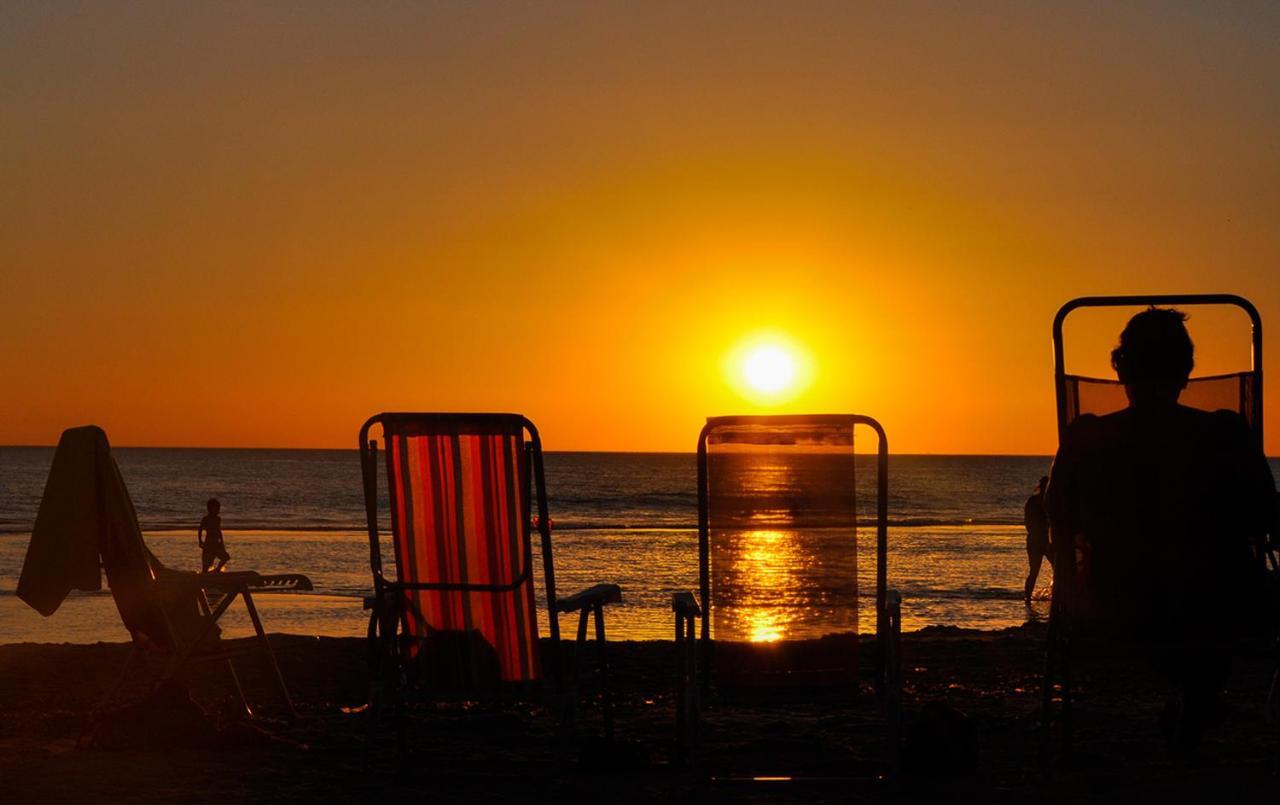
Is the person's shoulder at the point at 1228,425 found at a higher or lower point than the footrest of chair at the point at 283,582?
higher

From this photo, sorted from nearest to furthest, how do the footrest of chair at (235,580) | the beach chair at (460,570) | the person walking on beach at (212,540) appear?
1. the beach chair at (460,570)
2. the footrest of chair at (235,580)
3. the person walking on beach at (212,540)

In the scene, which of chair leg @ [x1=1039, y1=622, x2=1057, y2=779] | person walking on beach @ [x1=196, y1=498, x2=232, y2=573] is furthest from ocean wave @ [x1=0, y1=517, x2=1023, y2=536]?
chair leg @ [x1=1039, y1=622, x2=1057, y2=779]

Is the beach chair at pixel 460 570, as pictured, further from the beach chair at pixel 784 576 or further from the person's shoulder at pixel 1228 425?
the person's shoulder at pixel 1228 425

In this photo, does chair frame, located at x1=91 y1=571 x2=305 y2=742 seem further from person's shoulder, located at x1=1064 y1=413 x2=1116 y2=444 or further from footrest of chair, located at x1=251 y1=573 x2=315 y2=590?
person's shoulder, located at x1=1064 y1=413 x2=1116 y2=444

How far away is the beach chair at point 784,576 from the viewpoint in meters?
5.46

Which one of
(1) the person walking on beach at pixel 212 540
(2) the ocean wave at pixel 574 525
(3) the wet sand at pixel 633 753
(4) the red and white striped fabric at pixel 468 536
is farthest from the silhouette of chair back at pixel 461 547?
(2) the ocean wave at pixel 574 525

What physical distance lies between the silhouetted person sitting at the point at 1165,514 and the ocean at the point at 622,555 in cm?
90

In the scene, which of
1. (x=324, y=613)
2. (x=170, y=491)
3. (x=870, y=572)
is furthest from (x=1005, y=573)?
(x=170, y=491)

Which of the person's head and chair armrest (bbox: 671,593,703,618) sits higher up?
the person's head

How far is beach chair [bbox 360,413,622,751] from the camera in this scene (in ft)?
18.3

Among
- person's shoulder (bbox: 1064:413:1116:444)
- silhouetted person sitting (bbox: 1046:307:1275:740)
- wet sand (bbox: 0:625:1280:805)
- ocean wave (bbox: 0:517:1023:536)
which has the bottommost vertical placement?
ocean wave (bbox: 0:517:1023:536)

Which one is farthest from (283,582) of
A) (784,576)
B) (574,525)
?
(574,525)

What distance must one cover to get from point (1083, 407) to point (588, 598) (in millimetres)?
2024

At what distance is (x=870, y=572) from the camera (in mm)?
23422
